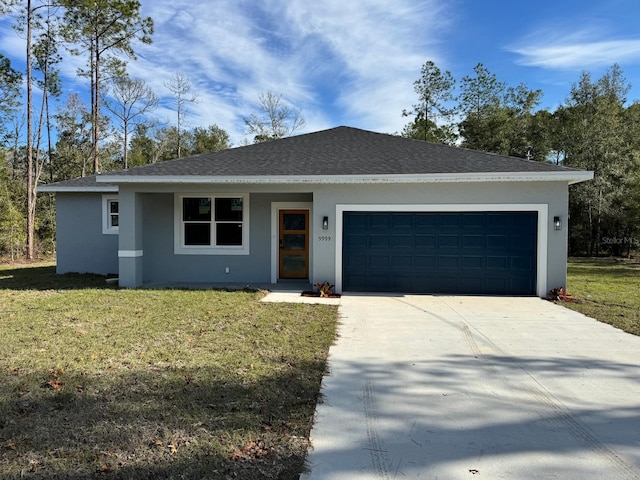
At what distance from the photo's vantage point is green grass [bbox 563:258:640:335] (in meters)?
6.89

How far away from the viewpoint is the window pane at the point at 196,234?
10789 millimetres

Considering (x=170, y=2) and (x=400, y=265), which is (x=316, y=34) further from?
(x=400, y=265)

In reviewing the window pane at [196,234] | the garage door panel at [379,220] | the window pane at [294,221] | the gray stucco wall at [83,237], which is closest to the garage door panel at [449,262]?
the garage door panel at [379,220]

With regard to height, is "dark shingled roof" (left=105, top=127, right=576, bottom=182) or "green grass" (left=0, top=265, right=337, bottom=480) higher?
"dark shingled roof" (left=105, top=127, right=576, bottom=182)

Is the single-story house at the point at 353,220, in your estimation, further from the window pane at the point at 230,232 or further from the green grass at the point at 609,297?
the green grass at the point at 609,297

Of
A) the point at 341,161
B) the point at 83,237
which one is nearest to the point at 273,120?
the point at 83,237

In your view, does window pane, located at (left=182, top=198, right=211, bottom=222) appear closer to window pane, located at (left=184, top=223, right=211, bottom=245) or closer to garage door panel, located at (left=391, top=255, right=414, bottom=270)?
window pane, located at (left=184, top=223, right=211, bottom=245)

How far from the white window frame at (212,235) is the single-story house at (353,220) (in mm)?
26

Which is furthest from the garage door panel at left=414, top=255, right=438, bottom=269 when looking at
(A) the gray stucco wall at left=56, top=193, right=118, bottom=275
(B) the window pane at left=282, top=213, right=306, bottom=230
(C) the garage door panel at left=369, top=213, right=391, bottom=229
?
(A) the gray stucco wall at left=56, top=193, right=118, bottom=275

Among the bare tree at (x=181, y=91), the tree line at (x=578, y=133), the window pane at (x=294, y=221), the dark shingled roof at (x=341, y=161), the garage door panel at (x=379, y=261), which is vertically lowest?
the garage door panel at (x=379, y=261)

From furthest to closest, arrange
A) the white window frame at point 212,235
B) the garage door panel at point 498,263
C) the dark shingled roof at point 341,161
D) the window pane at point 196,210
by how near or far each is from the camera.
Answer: the window pane at point 196,210
the white window frame at point 212,235
the garage door panel at point 498,263
the dark shingled roof at point 341,161

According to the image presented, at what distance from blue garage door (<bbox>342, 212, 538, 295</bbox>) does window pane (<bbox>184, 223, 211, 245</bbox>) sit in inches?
146

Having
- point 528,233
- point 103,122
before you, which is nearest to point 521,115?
point 528,233

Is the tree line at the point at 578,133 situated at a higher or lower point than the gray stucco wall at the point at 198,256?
higher
